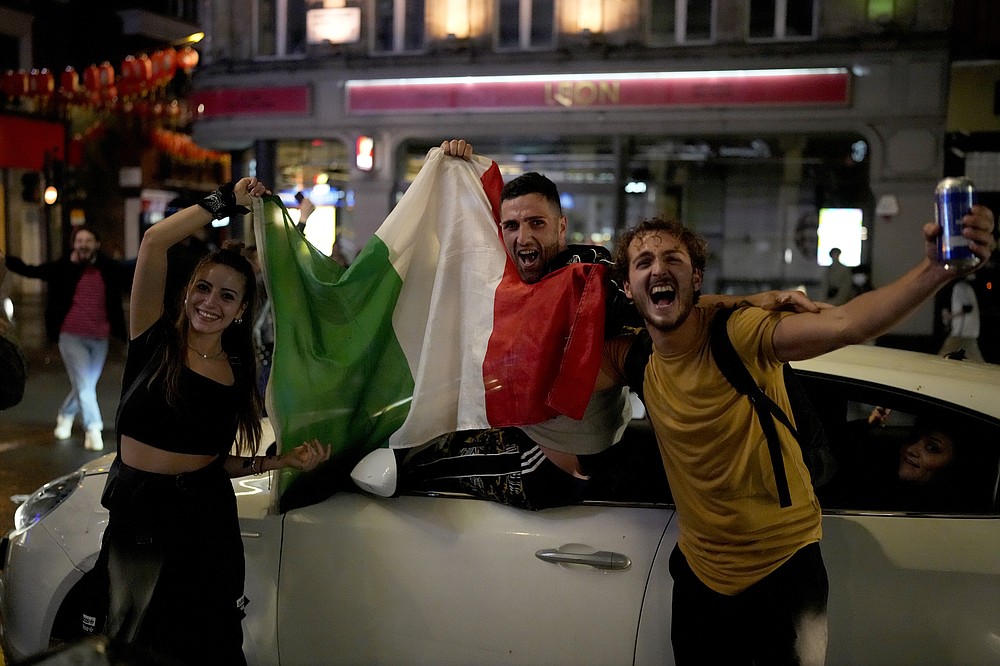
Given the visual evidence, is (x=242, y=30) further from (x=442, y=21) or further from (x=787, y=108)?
(x=787, y=108)

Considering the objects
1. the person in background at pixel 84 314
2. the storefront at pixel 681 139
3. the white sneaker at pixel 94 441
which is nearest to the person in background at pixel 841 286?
the storefront at pixel 681 139

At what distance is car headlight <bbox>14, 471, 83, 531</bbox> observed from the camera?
319 centimetres

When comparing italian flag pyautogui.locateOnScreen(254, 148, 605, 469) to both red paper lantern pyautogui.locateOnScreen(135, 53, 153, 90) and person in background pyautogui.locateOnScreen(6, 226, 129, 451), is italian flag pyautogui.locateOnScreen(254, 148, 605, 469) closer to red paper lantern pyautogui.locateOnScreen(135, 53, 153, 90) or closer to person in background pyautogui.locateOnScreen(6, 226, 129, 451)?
person in background pyautogui.locateOnScreen(6, 226, 129, 451)

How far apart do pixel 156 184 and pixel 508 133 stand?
799 inches

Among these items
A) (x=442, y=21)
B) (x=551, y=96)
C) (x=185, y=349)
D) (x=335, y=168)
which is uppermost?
(x=442, y=21)

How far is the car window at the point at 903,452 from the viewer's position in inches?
107

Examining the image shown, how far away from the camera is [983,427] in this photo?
2695 mm

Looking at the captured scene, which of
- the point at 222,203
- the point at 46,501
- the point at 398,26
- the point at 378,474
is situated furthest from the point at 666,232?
the point at 398,26

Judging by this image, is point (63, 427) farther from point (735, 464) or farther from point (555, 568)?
point (735, 464)

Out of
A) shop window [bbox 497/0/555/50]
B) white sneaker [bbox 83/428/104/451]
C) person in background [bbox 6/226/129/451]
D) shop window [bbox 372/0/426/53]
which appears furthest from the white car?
shop window [bbox 372/0/426/53]

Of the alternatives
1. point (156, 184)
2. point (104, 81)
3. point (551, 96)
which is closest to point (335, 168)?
point (551, 96)

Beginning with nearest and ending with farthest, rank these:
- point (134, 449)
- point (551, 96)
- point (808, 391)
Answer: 1. point (134, 449)
2. point (808, 391)
3. point (551, 96)

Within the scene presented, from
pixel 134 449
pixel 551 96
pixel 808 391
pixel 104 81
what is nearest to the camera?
pixel 134 449

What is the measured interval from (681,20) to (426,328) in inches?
489
